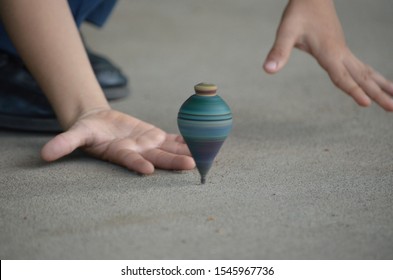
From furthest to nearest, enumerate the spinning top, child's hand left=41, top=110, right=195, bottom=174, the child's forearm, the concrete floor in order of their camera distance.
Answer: the child's forearm, child's hand left=41, top=110, right=195, bottom=174, the spinning top, the concrete floor

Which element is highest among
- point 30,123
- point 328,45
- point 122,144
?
point 328,45

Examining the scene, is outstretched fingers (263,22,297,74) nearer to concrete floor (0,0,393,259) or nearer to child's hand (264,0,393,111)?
child's hand (264,0,393,111)

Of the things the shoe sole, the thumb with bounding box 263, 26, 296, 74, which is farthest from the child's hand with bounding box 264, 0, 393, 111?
the shoe sole

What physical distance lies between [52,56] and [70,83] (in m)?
0.06

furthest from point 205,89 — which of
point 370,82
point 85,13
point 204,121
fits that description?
point 85,13

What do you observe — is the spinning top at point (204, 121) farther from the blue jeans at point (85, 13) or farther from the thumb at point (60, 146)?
the blue jeans at point (85, 13)

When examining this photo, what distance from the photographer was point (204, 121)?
43.9 inches

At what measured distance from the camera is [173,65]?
7.63 feet

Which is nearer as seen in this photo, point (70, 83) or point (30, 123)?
point (70, 83)

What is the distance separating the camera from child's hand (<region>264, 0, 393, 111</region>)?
1415mm

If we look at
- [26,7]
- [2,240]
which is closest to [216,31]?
[26,7]

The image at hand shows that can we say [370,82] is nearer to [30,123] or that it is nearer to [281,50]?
[281,50]

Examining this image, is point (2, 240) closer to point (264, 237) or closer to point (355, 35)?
point (264, 237)

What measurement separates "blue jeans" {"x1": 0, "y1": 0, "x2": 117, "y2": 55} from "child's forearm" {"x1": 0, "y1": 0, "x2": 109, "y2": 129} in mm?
238
